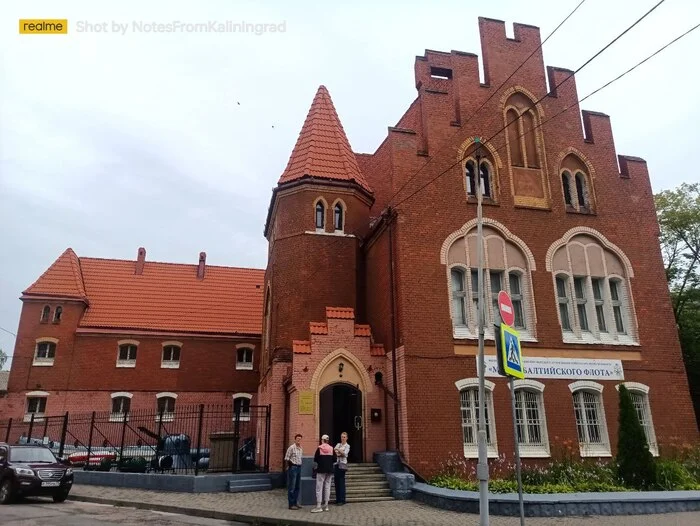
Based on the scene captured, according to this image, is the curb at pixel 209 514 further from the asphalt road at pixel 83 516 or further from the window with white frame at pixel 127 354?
the window with white frame at pixel 127 354

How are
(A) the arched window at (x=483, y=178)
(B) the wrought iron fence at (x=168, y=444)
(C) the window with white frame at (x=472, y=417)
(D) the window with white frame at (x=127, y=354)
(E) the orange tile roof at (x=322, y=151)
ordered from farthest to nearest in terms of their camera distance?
(D) the window with white frame at (x=127, y=354)
(E) the orange tile roof at (x=322, y=151)
(A) the arched window at (x=483, y=178)
(B) the wrought iron fence at (x=168, y=444)
(C) the window with white frame at (x=472, y=417)

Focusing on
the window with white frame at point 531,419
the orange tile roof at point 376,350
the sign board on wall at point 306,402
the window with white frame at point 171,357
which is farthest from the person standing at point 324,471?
the window with white frame at point 171,357

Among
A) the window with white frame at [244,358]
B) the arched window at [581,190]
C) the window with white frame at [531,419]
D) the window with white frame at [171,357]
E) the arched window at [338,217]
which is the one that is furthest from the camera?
the window with white frame at [244,358]

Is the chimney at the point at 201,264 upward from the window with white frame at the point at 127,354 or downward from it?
upward

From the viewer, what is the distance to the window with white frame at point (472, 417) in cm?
1530

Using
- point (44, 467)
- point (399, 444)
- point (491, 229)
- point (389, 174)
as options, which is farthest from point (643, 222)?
point (44, 467)

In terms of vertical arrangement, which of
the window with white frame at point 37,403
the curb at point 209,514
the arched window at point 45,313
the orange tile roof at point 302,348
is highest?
the arched window at point 45,313

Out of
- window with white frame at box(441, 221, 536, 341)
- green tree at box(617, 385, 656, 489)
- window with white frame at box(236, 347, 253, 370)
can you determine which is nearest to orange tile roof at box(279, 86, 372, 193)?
window with white frame at box(441, 221, 536, 341)

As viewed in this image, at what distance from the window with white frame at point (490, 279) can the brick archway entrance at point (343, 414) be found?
13.1 ft

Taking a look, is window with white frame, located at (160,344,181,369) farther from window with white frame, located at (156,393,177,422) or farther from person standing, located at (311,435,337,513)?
person standing, located at (311,435,337,513)

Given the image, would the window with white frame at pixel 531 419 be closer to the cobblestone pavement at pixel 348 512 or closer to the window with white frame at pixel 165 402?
the cobblestone pavement at pixel 348 512

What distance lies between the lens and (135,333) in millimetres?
29906

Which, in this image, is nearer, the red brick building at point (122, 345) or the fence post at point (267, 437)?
the fence post at point (267, 437)

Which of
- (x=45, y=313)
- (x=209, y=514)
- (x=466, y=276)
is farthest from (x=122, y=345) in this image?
(x=466, y=276)
